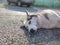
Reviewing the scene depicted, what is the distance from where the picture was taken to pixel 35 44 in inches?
240

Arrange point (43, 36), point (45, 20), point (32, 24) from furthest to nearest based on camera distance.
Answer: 1. point (45, 20)
2. point (32, 24)
3. point (43, 36)

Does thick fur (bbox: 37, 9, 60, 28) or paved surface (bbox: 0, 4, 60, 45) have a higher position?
thick fur (bbox: 37, 9, 60, 28)

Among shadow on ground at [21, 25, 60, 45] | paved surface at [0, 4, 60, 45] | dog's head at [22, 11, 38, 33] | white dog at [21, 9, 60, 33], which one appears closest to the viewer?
paved surface at [0, 4, 60, 45]

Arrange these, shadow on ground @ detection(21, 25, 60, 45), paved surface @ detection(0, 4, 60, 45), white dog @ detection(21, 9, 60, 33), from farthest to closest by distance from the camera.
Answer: white dog @ detection(21, 9, 60, 33) < shadow on ground @ detection(21, 25, 60, 45) < paved surface @ detection(0, 4, 60, 45)

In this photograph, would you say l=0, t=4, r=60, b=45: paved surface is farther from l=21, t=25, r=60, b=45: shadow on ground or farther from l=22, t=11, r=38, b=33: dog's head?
l=22, t=11, r=38, b=33: dog's head

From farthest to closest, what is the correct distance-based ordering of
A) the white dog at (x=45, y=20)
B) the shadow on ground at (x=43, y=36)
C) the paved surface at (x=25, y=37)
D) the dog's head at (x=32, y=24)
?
the white dog at (x=45, y=20), the dog's head at (x=32, y=24), the shadow on ground at (x=43, y=36), the paved surface at (x=25, y=37)

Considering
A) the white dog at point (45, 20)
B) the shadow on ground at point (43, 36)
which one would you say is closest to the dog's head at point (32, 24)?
the white dog at point (45, 20)

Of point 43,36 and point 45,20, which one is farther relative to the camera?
point 45,20

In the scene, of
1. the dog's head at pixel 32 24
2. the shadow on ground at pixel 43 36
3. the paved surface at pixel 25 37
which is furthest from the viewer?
the dog's head at pixel 32 24

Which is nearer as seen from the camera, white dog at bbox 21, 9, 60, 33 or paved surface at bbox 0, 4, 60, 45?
paved surface at bbox 0, 4, 60, 45

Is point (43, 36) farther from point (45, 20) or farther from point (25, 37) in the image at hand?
point (45, 20)

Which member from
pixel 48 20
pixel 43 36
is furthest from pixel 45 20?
pixel 43 36

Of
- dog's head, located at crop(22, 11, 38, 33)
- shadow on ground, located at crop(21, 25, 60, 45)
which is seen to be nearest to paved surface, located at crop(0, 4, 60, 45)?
shadow on ground, located at crop(21, 25, 60, 45)

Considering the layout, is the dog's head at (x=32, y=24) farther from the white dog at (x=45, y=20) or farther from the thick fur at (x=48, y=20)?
the thick fur at (x=48, y=20)
